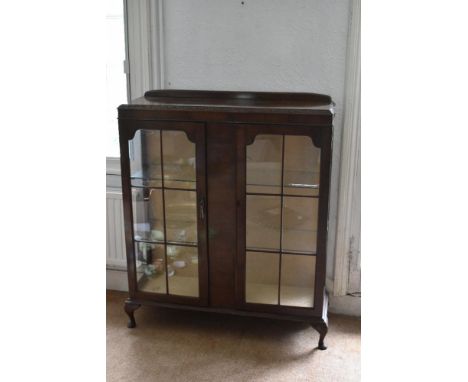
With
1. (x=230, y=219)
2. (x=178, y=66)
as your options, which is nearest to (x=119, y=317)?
(x=230, y=219)

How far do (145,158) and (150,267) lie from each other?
0.57m

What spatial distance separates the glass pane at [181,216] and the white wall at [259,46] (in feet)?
1.94

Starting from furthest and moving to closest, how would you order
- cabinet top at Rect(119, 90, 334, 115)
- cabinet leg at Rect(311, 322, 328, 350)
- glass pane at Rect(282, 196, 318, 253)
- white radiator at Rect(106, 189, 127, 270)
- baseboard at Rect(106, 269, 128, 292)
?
baseboard at Rect(106, 269, 128, 292) → white radiator at Rect(106, 189, 127, 270) → cabinet leg at Rect(311, 322, 328, 350) → glass pane at Rect(282, 196, 318, 253) → cabinet top at Rect(119, 90, 334, 115)

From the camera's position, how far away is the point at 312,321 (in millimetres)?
2316

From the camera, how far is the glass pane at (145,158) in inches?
89.4

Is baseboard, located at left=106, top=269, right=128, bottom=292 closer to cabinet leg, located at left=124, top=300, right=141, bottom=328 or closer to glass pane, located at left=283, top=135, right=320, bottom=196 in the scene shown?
cabinet leg, located at left=124, top=300, right=141, bottom=328

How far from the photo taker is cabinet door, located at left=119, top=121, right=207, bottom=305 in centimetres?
224

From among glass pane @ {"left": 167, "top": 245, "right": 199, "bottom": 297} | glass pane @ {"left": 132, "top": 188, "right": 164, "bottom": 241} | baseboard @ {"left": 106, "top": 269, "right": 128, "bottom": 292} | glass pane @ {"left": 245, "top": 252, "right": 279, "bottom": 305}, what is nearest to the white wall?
glass pane @ {"left": 245, "top": 252, "right": 279, "bottom": 305}

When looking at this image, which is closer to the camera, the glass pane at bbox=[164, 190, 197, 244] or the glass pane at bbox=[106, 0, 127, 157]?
the glass pane at bbox=[164, 190, 197, 244]

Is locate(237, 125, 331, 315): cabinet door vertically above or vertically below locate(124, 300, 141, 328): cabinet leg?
above

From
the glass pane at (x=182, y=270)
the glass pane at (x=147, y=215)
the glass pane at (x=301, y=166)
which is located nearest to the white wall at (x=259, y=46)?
the glass pane at (x=301, y=166)

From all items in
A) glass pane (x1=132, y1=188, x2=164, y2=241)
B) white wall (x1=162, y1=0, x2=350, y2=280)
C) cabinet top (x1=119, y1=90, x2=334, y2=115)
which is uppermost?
white wall (x1=162, y1=0, x2=350, y2=280)
